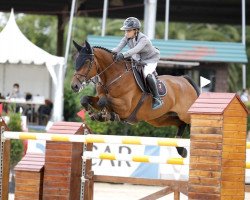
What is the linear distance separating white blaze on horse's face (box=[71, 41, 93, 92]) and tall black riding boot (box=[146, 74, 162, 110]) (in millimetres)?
924

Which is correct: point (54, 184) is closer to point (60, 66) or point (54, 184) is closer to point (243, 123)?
point (243, 123)

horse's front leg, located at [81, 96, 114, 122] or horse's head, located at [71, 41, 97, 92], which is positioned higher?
horse's head, located at [71, 41, 97, 92]

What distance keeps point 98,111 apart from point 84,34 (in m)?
36.0

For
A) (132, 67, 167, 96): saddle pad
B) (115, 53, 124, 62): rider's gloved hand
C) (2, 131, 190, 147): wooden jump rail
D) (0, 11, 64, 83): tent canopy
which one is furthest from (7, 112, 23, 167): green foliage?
(2, 131, 190, 147): wooden jump rail

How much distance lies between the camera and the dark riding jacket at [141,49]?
9.77m

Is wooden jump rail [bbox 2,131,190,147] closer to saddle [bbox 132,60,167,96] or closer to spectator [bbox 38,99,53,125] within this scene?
saddle [bbox 132,60,167,96]

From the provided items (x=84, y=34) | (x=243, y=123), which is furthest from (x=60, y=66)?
(x=84, y=34)

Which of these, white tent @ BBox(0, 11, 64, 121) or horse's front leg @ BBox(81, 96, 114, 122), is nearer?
horse's front leg @ BBox(81, 96, 114, 122)

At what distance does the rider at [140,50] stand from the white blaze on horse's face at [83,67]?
0.45m

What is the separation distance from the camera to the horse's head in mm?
9281

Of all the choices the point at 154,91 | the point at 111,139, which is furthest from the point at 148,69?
the point at 111,139

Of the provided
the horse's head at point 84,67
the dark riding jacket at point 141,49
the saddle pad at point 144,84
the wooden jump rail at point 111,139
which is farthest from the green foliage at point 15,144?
the wooden jump rail at point 111,139

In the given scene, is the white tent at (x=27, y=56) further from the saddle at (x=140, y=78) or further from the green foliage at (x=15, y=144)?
the saddle at (x=140, y=78)

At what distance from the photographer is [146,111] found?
10.1 meters
